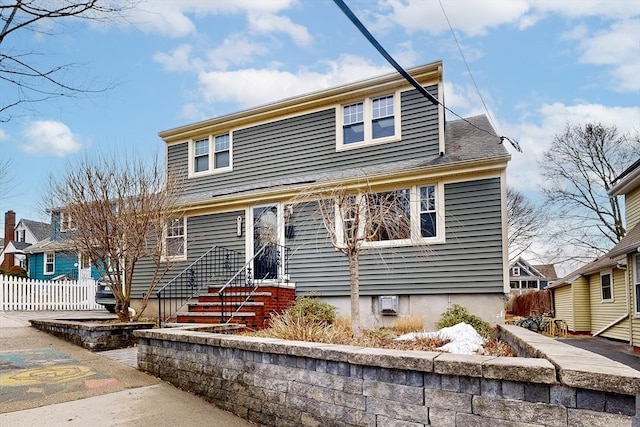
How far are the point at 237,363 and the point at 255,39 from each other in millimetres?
6810

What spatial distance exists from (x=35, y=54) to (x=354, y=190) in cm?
708

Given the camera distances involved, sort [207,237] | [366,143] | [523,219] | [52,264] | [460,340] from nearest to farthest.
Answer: [460,340], [366,143], [207,237], [52,264], [523,219]

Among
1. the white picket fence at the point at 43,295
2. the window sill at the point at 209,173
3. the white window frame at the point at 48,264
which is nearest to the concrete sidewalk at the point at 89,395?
the window sill at the point at 209,173

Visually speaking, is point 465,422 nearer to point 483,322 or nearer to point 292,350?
point 292,350

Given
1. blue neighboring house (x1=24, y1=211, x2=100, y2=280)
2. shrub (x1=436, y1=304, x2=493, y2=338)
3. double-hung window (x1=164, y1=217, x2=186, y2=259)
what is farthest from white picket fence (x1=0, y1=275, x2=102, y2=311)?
shrub (x1=436, y1=304, x2=493, y2=338)

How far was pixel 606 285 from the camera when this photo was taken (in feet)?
59.2

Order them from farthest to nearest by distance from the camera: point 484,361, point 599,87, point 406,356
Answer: point 599,87 → point 406,356 → point 484,361

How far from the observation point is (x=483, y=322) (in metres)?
9.85

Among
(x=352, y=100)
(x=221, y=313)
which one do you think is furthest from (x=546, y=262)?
(x=221, y=313)

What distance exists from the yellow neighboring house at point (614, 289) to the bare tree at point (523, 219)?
6445 millimetres

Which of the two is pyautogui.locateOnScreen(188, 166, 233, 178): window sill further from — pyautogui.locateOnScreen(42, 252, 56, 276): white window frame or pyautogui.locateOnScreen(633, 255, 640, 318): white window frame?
pyautogui.locateOnScreen(42, 252, 56, 276): white window frame

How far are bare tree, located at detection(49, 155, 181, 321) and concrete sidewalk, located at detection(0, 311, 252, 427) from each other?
256 centimetres

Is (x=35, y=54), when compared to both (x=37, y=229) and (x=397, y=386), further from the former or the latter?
(x=37, y=229)

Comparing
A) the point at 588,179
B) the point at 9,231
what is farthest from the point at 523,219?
the point at 9,231
